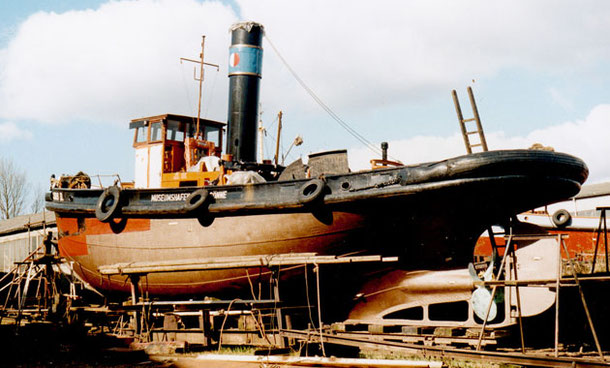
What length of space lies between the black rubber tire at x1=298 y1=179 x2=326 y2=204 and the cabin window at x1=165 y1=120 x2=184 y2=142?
4.18 m

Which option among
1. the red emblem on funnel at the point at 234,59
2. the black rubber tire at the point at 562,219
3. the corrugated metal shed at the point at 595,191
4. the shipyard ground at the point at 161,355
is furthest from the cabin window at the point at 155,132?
the corrugated metal shed at the point at 595,191

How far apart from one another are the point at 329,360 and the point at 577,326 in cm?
444

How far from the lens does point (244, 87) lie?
36.8 ft

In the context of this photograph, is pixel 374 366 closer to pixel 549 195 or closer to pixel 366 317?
pixel 366 317

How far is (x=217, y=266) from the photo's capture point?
783 centimetres

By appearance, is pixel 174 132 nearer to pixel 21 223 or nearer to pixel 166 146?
pixel 166 146

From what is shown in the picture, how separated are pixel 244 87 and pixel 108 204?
3.45 metres

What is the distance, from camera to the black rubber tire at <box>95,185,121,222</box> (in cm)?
942

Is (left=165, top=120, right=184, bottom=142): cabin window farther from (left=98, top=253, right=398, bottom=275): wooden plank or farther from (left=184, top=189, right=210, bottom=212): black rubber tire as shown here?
(left=98, top=253, right=398, bottom=275): wooden plank

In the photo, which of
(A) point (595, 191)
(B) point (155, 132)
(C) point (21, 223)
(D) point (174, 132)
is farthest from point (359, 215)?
(C) point (21, 223)

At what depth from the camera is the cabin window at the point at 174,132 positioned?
1134 cm

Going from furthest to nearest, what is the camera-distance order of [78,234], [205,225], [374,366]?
1. [78,234]
2. [205,225]
3. [374,366]

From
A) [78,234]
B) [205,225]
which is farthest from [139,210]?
[78,234]

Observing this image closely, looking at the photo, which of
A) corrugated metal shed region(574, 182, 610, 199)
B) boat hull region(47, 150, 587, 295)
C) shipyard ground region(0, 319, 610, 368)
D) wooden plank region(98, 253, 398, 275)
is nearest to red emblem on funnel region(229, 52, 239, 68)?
boat hull region(47, 150, 587, 295)
